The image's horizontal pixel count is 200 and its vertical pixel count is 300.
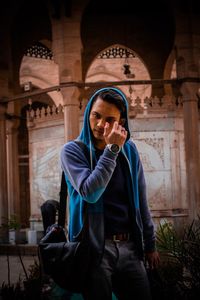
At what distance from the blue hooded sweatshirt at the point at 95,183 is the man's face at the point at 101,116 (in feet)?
0.15

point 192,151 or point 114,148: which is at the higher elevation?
point 192,151

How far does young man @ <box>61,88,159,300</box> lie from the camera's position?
274 cm

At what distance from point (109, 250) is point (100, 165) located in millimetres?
457

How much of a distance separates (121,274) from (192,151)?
8495 millimetres

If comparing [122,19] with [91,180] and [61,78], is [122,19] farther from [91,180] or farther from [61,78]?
[91,180]

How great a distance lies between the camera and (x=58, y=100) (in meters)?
19.8

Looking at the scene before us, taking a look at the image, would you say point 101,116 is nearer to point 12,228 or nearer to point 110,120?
point 110,120

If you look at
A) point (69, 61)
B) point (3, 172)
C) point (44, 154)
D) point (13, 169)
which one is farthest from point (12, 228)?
point (69, 61)

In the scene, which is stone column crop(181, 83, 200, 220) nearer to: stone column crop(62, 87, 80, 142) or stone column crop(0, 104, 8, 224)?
stone column crop(62, 87, 80, 142)

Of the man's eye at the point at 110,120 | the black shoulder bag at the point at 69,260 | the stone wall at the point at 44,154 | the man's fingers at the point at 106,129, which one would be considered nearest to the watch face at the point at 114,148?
the man's fingers at the point at 106,129

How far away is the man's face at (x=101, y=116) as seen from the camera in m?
2.95

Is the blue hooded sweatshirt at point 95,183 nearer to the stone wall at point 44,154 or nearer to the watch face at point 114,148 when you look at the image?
the watch face at point 114,148

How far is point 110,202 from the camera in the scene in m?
2.89

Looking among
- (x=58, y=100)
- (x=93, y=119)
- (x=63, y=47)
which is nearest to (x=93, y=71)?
(x=58, y=100)
